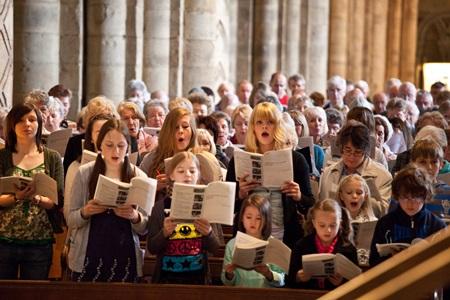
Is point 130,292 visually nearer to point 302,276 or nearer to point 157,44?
point 302,276

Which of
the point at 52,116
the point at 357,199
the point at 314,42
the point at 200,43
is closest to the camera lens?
the point at 357,199

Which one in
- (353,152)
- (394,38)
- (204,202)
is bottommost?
(204,202)

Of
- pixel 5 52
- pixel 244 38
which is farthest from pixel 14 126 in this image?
pixel 244 38

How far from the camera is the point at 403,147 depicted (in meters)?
13.2

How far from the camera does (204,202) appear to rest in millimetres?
7426

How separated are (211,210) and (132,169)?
2.27 feet

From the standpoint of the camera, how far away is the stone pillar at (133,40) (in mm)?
18828

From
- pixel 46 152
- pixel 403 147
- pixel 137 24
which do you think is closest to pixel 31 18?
pixel 137 24

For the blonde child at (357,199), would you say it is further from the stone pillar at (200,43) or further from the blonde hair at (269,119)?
the stone pillar at (200,43)

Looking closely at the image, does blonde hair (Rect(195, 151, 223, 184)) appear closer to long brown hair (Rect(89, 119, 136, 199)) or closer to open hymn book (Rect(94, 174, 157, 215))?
long brown hair (Rect(89, 119, 136, 199))

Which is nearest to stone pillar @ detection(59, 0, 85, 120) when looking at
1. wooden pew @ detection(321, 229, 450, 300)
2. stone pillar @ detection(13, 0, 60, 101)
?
stone pillar @ detection(13, 0, 60, 101)

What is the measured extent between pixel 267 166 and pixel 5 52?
4461 mm

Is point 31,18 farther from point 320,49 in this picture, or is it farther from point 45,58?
point 320,49

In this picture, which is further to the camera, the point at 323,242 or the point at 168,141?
the point at 168,141
